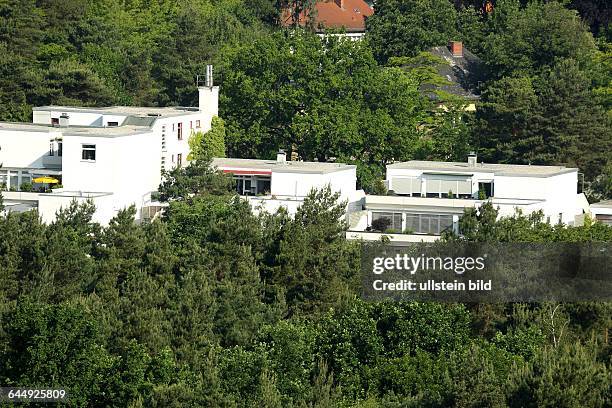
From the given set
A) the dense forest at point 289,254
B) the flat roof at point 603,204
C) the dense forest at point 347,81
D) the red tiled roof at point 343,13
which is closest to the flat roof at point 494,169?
the flat roof at point 603,204

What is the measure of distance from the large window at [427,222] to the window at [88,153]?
8.26 meters

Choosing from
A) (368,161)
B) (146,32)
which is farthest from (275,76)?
(146,32)

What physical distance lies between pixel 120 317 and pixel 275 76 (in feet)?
92.8

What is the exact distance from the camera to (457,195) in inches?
2574

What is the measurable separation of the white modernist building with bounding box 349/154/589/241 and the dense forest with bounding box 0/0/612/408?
3.48 meters

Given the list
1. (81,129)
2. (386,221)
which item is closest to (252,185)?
(386,221)

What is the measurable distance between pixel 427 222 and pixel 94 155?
8.77 meters

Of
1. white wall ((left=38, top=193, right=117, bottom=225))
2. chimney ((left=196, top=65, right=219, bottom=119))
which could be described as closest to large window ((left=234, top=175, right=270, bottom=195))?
white wall ((left=38, top=193, right=117, bottom=225))

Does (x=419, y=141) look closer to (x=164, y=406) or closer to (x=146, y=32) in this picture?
(x=146, y=32)

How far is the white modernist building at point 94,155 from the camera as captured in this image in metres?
63.1

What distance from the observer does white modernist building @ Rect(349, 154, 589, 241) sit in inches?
2495

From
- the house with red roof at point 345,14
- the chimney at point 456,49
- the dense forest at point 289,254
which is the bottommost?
the dense forest at point 289,254

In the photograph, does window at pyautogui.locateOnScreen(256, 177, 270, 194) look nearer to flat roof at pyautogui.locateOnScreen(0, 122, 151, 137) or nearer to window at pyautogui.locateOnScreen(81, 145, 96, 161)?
flat roof at pyautogui.locateOnScreen(0, 122, 151, 137)

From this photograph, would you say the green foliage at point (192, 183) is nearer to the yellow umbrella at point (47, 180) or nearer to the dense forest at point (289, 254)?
the dense forest at point (289, 254)
